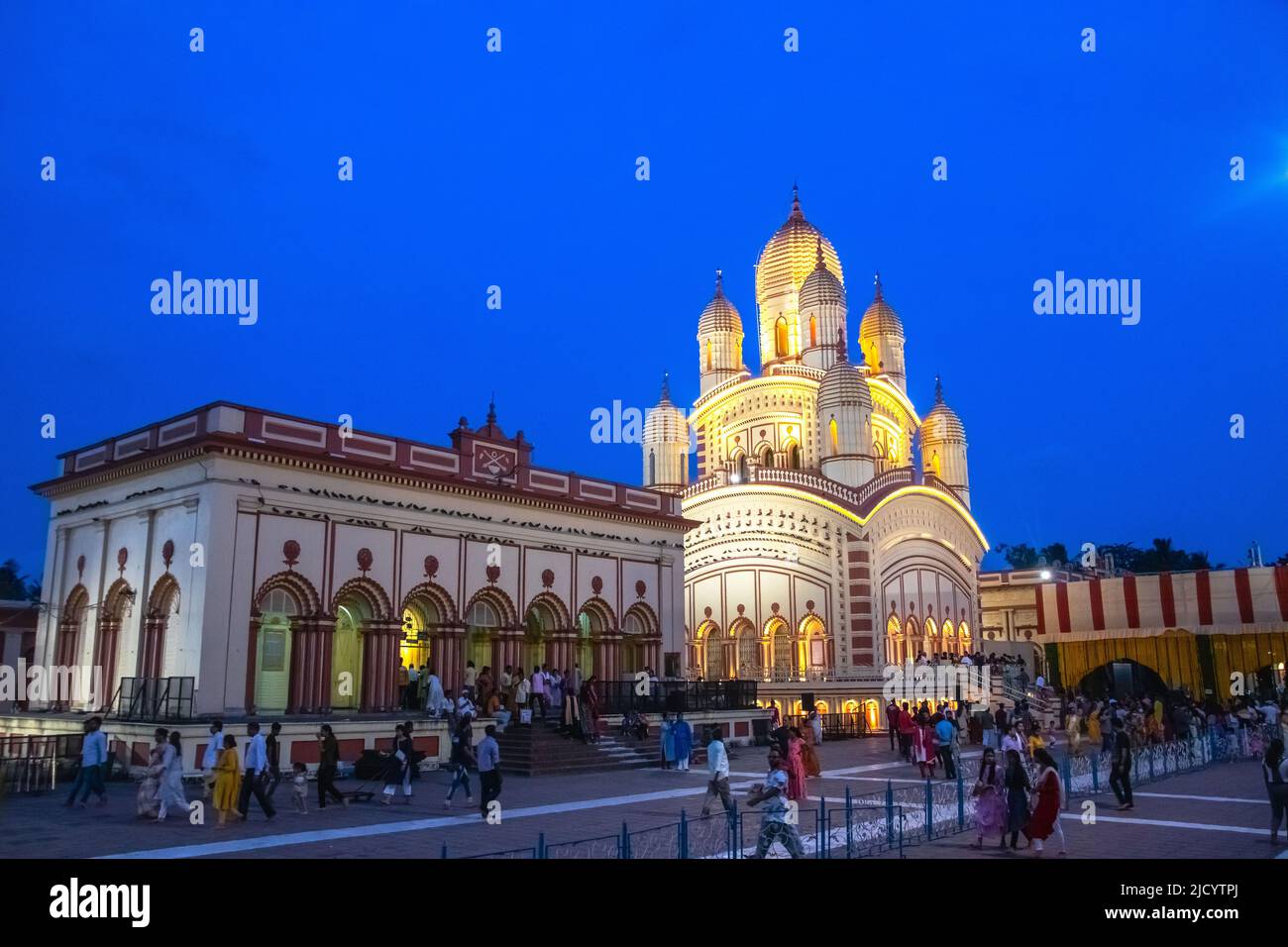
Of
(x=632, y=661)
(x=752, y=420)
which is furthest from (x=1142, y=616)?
(x=632, y=661)

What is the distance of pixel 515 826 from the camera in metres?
15.1

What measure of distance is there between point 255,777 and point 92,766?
3.24 meters

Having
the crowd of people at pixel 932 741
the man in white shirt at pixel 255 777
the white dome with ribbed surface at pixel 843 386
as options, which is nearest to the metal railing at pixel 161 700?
the man in white shirt at pixel 255 777

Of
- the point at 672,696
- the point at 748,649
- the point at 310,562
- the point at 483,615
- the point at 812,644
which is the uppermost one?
the point at 310,562

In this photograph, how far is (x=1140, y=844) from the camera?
13.4 meters

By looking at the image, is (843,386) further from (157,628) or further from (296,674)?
(157,628)

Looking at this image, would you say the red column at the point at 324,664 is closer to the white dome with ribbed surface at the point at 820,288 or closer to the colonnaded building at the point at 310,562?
the colonnaded building at the point at 310,562

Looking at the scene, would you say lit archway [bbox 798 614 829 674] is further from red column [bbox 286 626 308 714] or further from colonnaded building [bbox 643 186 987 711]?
red column [bbox 286 626 308 714]

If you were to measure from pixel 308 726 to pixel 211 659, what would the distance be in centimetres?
259

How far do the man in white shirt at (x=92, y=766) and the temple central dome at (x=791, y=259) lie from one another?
39.5 meters

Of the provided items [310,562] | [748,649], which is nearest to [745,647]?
[748,649]

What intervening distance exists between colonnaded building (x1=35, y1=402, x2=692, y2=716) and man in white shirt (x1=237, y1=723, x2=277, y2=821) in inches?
254

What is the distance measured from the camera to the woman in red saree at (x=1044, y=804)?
12578 millimetres
